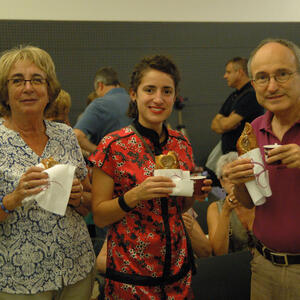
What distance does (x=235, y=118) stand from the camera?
13.5 feet

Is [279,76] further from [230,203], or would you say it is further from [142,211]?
[230,203]

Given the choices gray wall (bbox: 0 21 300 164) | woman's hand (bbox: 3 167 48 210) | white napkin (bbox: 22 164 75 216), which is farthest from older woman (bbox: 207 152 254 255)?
gray wall (bbox: 0 21 300 164)

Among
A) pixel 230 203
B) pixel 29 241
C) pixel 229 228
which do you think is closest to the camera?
pixel 29 241

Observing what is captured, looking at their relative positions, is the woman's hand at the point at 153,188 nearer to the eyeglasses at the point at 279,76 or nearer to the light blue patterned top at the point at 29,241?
the light blue patterned top at the point at 29,241

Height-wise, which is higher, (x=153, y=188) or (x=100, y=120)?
(x=100, y=120)

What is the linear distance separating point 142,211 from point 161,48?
4778 millimetres

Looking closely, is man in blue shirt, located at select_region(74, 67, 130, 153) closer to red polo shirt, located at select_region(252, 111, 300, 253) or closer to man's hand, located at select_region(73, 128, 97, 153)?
man's hand, located at select_region(73, 128, 97, 153)

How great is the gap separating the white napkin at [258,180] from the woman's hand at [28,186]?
0.80 m

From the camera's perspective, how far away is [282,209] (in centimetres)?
163

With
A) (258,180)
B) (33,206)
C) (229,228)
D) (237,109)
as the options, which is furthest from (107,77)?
(258,180)

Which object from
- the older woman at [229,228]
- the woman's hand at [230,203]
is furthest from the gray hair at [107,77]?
the woman's hand at [230,203]

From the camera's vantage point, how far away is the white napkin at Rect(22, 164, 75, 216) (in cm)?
150

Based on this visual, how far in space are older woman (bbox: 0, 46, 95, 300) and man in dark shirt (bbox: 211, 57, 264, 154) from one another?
273cm

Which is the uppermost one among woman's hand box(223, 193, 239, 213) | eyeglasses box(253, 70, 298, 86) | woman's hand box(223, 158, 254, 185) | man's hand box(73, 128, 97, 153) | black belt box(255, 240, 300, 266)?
eyeglasses box(253, 70, 298, 86)
